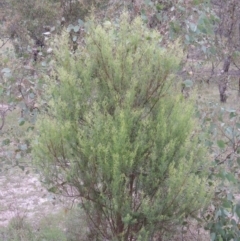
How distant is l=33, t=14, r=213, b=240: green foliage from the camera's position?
8.39 ft

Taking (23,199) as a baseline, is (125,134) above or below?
above

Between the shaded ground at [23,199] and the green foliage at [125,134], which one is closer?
the green foliage at [125,134]

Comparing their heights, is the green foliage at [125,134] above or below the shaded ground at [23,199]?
above

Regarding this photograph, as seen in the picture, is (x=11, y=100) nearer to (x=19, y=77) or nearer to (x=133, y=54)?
(x=19, y=77)

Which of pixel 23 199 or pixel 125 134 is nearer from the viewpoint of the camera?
pixel 125 134

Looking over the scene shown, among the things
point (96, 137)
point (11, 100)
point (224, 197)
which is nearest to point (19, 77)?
point (11, 100)

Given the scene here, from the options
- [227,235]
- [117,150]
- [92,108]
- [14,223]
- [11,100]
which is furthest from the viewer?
[14,223]

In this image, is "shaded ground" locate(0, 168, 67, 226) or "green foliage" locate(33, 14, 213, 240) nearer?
"green foliage" locate(33, 14, 213, 240)

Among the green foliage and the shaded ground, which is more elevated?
the green foliage

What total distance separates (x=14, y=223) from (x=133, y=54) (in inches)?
101

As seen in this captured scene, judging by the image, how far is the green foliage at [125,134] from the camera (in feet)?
8.39

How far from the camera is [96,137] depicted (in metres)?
2.57

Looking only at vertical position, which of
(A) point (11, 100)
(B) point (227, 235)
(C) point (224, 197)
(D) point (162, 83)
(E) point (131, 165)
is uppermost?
(D) point (162, 83)

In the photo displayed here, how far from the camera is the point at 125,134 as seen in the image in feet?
8.27
